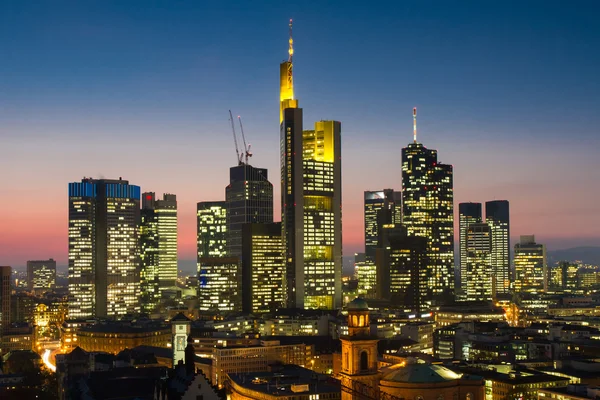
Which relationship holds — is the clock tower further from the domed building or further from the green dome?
the domed building

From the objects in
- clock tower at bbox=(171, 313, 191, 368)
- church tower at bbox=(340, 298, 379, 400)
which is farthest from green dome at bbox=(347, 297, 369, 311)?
clock tower at bbox=(171, 313, 191, 368)

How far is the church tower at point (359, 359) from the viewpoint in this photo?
105125mm

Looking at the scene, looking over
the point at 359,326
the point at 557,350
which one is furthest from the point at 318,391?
the point at 557,350

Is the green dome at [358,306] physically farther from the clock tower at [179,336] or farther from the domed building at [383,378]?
the clock tower at [179,336]

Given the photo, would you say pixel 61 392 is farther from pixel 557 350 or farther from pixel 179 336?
pixel 557 350

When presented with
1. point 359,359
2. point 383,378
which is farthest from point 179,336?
point 383,378

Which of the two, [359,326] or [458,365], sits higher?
[359,326]

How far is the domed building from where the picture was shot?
4003 inches

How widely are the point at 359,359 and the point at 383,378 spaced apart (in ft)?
11.1

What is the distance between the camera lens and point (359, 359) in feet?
346

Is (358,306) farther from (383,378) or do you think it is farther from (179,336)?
(179,336)

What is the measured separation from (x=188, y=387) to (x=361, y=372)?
164 ft

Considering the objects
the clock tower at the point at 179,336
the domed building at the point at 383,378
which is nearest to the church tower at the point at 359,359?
the domed building at the point at 383,378

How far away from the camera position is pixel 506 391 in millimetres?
139875
